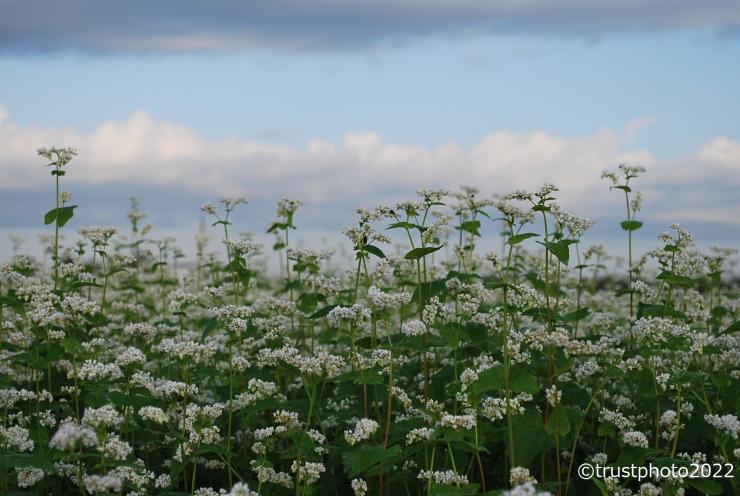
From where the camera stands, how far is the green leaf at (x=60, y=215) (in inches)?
373

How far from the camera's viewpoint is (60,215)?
954 cm

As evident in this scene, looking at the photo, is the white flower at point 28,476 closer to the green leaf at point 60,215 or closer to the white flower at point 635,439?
the green leaf at point 60,215

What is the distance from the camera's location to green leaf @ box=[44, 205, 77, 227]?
948 cm

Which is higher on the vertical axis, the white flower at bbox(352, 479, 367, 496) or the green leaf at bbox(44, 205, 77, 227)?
the green leaf at bbox(44, 205, 77, 227)

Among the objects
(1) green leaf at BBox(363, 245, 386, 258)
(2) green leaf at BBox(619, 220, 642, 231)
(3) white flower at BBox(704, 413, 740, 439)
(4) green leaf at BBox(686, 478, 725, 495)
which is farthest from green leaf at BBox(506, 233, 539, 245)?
(2) green leaf at BBox(619, 220, 642, 231)

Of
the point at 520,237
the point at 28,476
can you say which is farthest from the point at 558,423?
the point at 28,476

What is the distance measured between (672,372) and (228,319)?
202 inches

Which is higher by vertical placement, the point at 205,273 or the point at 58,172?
the point at 58,172

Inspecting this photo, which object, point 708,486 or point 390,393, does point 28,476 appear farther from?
point 708,486


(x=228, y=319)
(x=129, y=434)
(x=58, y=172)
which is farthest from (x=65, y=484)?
(x=58, y=172)

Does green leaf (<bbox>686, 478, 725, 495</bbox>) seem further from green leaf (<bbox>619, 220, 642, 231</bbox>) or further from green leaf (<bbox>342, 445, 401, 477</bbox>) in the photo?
green leaf (<bbox>619, 220, 642, 231</bbox>)

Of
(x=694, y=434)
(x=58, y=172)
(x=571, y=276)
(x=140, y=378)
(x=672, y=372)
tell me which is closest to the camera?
(x=140, y=378)

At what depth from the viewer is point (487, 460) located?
8.85 metres

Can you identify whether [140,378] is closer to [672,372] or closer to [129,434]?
[129,434]
